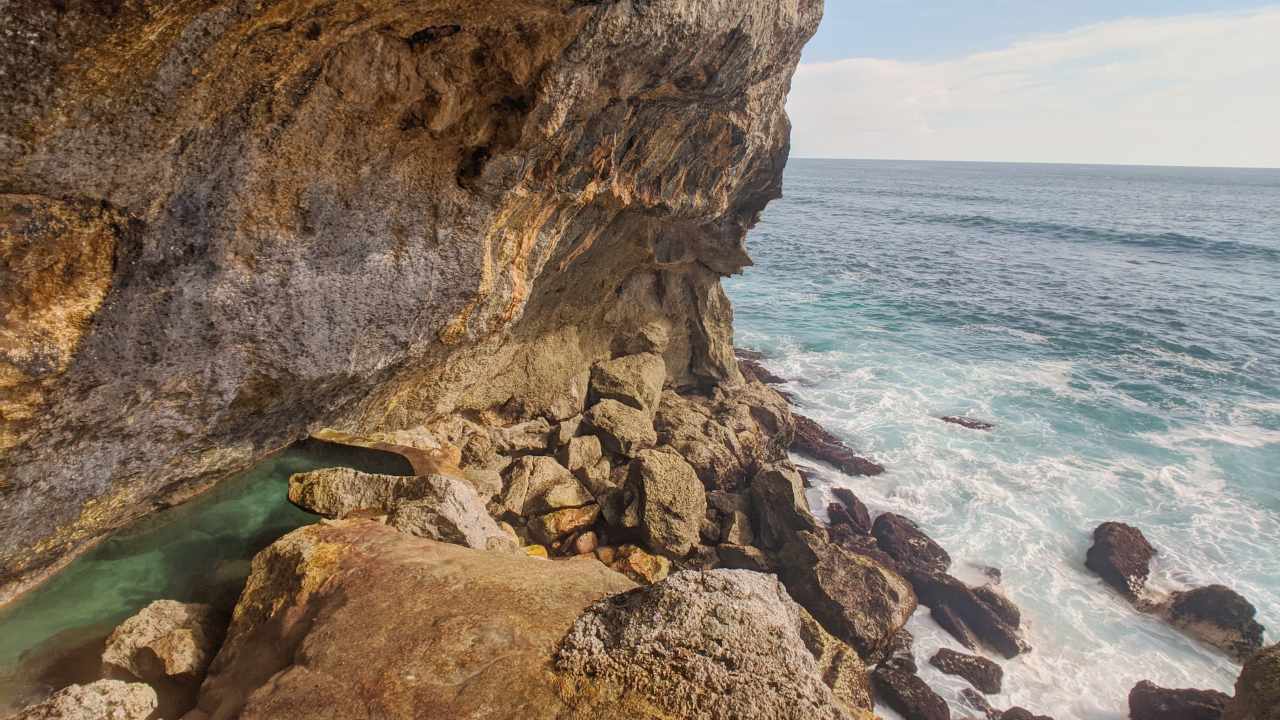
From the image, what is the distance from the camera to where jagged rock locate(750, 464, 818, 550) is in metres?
14.2

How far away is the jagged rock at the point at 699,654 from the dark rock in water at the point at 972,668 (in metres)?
8.98

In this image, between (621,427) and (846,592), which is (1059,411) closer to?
(846,592)

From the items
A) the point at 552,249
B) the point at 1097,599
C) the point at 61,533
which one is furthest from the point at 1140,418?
the point at 61,533

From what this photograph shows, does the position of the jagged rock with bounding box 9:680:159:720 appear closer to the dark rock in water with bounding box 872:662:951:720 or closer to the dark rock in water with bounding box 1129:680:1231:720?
the dark rock in water with bounding box 872:662:951:720

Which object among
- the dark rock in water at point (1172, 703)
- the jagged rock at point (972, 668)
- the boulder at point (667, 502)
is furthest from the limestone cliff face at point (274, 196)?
the dark rock in water at point (1172, 703)

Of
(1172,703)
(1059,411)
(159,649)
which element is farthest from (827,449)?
(159,649)

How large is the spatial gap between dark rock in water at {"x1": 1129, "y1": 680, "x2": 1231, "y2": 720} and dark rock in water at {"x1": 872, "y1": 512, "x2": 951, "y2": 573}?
4193 mm

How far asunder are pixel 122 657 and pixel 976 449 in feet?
73.7

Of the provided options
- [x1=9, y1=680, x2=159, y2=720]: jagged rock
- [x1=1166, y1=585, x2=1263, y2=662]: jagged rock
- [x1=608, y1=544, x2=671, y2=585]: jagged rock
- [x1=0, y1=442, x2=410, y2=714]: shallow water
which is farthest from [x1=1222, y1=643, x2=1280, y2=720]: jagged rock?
[x1=0, y1=442, x2=410, y2=714]: shallow water

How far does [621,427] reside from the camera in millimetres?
15430

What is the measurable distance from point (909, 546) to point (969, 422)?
9.25 m

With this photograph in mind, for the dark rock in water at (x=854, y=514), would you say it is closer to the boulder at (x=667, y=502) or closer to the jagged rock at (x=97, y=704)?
the boulder at (x=667, y=502)

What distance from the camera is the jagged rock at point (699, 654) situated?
17.3ft

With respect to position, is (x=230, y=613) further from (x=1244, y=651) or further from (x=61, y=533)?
(x=1244, y=651)
